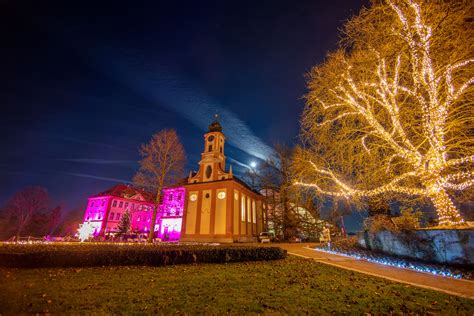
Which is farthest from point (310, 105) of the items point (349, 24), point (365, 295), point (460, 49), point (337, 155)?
point (365, 295)

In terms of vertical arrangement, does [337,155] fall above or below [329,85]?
below

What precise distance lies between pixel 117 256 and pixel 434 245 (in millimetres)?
13952

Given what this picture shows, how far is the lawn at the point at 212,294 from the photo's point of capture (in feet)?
13.6

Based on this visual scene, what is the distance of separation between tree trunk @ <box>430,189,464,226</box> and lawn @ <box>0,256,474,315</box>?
5468 mm

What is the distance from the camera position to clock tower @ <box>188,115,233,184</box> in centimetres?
3452

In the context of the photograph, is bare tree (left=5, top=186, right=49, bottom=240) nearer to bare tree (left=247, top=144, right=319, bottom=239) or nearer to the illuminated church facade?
the illuminated church facade

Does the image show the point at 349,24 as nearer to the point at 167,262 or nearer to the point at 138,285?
the point at 138,285

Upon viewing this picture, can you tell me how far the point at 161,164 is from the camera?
80.4 ft

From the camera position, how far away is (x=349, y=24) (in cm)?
854

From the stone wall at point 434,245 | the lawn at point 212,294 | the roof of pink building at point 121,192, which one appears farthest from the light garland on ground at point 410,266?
the roof of pink building at point 121,192

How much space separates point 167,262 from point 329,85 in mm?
11862

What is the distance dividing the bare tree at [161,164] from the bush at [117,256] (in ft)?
46.2

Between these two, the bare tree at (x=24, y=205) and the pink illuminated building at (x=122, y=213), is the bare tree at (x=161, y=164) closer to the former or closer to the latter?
the pink illuminated building at (x=122, y=213)

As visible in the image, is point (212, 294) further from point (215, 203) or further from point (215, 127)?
point (215, 127)
